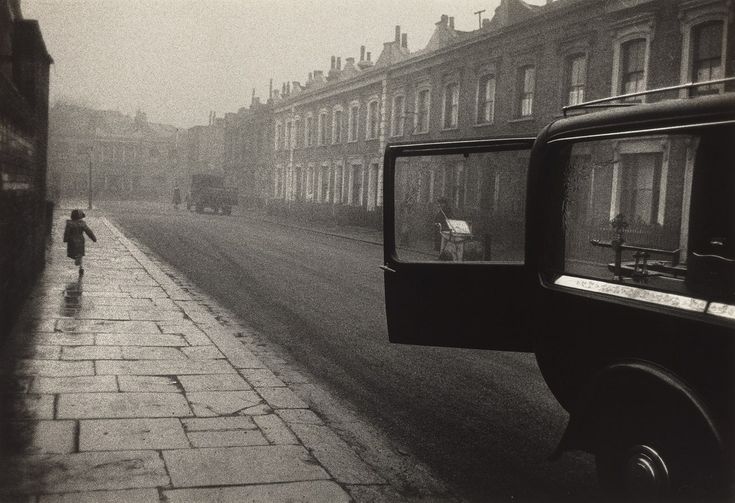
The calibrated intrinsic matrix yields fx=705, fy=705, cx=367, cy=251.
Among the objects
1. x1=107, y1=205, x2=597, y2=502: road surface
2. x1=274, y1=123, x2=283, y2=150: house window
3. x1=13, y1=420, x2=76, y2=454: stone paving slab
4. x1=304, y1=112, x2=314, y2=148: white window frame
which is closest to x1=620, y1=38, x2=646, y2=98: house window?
x1=107, y1=205, x2=597, y2=502: road surface

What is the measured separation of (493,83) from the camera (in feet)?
88.4

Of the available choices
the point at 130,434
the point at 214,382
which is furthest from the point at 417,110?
the point at 130,434

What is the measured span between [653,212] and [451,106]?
27235mm

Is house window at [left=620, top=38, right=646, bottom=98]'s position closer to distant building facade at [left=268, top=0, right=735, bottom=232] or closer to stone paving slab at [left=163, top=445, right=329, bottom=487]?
distant building facade at [left=268, top=0, right=735, bottom=232]

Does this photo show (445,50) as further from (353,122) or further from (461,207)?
(461,207)

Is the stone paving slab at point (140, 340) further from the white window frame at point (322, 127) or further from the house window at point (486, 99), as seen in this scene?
the white window frame at point (322, 127)

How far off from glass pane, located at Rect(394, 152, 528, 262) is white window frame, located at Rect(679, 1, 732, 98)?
14.5m

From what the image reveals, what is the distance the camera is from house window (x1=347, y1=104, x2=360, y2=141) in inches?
1578

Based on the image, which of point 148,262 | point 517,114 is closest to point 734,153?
point 148,262

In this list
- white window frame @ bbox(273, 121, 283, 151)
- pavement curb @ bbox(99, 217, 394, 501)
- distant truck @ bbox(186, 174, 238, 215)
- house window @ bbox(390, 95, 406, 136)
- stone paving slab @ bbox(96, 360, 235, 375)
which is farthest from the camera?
white window frame @ bbox(273, 121, 283, 151)

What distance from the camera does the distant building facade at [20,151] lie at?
680 centimetres

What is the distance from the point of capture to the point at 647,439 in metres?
3.15

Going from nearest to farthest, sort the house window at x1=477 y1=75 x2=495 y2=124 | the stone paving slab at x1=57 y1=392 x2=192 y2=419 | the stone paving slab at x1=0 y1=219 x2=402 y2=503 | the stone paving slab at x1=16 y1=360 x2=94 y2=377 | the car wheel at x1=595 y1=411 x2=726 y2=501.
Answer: the car wheel at x1=595 y1=411 x2=726 y2=501
the stone paving slab at x1=0 y1=219 x2=402 y2=503
the stone paving slab at x1=57 y1=392 x2=192 y2=419
the stone paving slab at x1=16 y1=360 x2=94 y2=377
the house window at x1=477 y1=75 x2=495 y2=124

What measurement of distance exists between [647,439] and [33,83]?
9.94 m
